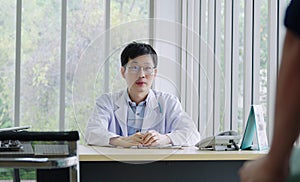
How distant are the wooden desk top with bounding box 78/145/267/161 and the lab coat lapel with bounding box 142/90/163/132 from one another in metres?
0.20

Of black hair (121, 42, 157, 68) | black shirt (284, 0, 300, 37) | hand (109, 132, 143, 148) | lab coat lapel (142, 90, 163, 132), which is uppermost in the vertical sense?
black hair (121, 42, 157, 68)

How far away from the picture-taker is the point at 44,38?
4.78m

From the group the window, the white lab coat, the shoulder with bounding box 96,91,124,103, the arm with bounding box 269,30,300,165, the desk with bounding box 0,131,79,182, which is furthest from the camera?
the window

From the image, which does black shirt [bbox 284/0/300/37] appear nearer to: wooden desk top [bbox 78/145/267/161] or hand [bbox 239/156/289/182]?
hand [bbox 239/156/289/182]

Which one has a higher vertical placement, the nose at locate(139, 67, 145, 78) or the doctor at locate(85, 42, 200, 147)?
the nose at locate(139, 67, 145, 78)

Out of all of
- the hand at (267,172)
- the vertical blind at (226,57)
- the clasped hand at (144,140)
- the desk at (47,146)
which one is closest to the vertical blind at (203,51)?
the vertical blind at (226,57)

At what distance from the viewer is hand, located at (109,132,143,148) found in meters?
2.72

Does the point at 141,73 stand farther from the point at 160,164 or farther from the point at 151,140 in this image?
the point at 160,164

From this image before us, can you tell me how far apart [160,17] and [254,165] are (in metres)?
4.29

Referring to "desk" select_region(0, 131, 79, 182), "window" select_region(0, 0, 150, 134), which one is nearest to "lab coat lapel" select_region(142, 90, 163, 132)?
"desk" select_region(0, 131, 79, 182)

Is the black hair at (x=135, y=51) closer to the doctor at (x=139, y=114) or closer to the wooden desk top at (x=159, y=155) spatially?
the doctor at (x=139, y=114)

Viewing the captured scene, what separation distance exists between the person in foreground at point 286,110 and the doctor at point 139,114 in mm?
2068

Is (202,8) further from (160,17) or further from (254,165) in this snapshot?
(254,165)

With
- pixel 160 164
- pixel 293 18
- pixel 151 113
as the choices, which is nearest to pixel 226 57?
pixel 151 113
